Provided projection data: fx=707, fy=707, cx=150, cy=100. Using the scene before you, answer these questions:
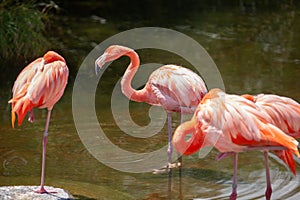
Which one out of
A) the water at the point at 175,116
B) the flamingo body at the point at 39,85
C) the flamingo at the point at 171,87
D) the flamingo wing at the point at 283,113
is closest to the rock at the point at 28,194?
the water at the point at 175,116

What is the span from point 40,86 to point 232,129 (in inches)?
50.7

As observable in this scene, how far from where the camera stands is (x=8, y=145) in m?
5.81

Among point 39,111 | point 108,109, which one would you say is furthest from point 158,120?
point 39,111

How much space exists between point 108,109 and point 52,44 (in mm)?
2554

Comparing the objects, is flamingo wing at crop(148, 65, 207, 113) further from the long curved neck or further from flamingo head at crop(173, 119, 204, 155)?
flamingo head at crop(173, 119, 204, 155)

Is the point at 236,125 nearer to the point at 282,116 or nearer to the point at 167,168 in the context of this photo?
the point at 282,116

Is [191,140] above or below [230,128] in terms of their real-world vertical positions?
below

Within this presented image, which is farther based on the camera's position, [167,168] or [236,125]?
[167,168]

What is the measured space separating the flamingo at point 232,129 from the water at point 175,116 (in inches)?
23.9

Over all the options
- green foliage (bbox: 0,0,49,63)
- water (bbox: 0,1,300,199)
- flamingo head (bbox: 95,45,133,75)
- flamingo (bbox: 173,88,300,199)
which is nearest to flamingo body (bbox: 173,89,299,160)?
flamingo (bbox: 173,88,300,199)

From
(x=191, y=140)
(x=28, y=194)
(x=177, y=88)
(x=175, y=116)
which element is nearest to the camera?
(x=191, y=140)

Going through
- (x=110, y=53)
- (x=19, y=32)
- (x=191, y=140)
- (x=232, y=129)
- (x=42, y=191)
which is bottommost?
(x=42, y=191)

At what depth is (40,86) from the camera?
15.0ft

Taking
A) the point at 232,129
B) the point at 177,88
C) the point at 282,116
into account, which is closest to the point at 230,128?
the point at 232,129
